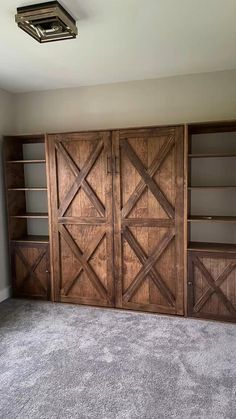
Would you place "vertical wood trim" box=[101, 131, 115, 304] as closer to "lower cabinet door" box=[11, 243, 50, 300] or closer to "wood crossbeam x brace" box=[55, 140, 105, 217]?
"wood crossbeam x brace" box=[55, 140, 105, 217]

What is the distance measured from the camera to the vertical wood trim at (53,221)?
11.8ft

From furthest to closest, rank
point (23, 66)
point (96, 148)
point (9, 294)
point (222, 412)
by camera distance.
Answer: point (9, 294) < point (96, 148) < point (23, 66) < point (222, 412)

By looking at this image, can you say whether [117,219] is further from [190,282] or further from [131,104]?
[131,104]

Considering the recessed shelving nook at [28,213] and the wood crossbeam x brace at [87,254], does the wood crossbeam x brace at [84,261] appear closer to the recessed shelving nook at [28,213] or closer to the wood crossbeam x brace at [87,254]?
the wood crossbeam x brace at [87,254]

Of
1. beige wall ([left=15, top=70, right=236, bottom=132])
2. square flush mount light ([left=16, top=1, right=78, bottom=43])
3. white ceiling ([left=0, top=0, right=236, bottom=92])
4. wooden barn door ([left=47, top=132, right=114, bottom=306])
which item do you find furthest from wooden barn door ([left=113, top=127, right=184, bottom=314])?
square flush mount light ([left=16, top=1, right=78, bottom=43])

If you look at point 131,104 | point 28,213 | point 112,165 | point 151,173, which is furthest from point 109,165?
point 28,213

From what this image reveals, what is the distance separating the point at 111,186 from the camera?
11.3ft

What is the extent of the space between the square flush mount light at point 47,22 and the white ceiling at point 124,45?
0.05 meters

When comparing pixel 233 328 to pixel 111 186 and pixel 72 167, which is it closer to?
pixel 111 186

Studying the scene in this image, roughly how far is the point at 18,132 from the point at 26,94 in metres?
0.50

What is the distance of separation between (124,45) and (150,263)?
6.99 ft

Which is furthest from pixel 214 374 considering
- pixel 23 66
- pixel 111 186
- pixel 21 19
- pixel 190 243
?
pixel 23 66

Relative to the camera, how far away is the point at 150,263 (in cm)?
341

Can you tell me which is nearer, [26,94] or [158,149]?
[158,149]
